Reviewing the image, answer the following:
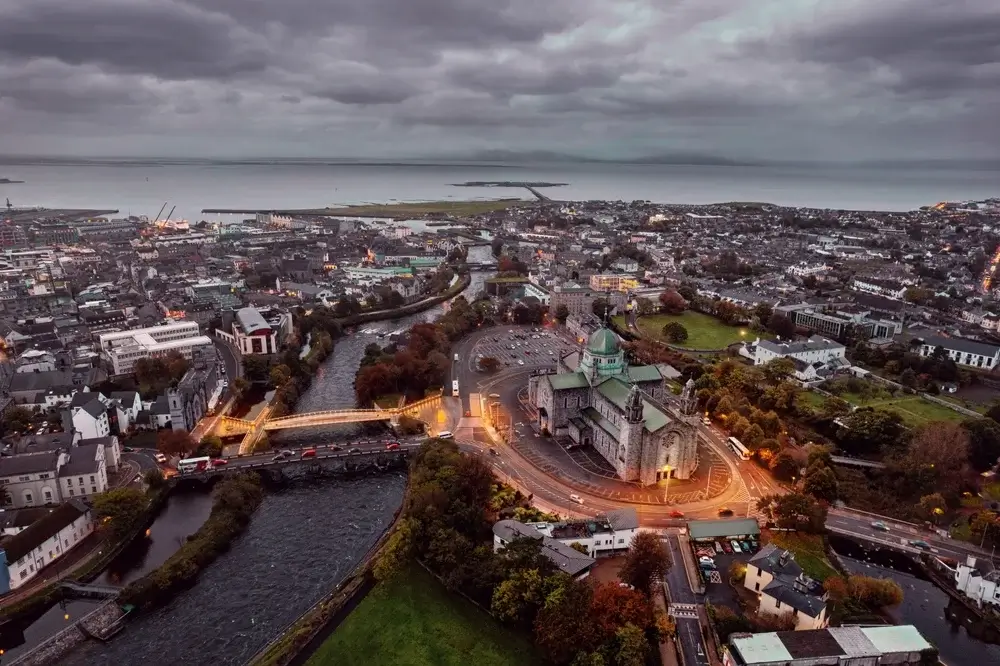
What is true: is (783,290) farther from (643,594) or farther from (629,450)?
(643,594)

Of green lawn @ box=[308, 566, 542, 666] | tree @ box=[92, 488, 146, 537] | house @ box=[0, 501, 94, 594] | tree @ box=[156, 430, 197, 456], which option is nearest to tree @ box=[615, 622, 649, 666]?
green lawn @ box=[308, 566, 542, 666]

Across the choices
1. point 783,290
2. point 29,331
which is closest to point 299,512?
point 29,331

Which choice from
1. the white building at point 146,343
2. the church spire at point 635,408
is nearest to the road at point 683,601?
the church spire at point 635,408

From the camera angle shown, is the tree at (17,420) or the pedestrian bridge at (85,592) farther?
the tree at (17,420)

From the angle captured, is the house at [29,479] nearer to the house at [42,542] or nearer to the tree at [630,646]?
the house at [42,542]

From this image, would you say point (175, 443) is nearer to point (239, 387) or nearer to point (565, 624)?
point (239, 387)

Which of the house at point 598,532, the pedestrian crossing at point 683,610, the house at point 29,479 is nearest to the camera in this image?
the pedestrian crossing at point 683,610
